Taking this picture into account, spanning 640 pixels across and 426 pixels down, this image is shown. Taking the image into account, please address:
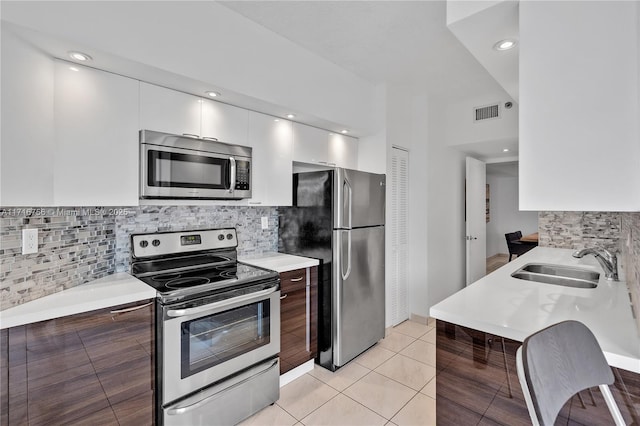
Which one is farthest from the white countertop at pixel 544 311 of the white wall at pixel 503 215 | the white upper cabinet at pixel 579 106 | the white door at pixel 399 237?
the white wall at pixel 503 215

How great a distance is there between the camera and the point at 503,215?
823cm

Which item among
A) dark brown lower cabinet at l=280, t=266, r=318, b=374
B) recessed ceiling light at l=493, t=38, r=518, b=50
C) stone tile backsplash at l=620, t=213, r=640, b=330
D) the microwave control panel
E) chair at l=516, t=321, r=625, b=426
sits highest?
recessed ceiling light at l=493, t=38, r=518, b=50

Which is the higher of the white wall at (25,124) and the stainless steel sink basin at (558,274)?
the white wall at (25,124)

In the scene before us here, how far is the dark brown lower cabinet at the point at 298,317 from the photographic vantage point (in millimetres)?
2314

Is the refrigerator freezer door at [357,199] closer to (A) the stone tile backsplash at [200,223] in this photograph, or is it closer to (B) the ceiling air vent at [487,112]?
(A) the stone tile backsplash at [200,223]

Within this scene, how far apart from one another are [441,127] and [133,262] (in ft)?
12.1

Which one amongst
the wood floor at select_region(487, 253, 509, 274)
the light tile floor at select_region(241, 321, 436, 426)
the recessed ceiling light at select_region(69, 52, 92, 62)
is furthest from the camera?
the wood floor at select_region(487, 253, 509, 274)

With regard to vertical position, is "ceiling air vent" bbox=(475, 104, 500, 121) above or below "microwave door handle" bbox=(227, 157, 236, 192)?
above

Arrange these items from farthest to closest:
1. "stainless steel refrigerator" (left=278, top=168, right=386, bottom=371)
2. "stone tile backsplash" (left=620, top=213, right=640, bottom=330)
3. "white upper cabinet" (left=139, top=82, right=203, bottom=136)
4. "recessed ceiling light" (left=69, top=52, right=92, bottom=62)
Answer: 1. "stainless steel refrigerator" (left=278, top=168, right=386, bottom=371)
2. "white upper cabinet" (left=139, top=82, right=203, bottom=136)
3. "recessed ceiling light" (left=69, top=52, right=92, bottom=62)
4. "stone tile backsplash" (left=620, top=213, right=640, bottom=330)

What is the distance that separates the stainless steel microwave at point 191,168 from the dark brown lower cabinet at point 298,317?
2.55 ft

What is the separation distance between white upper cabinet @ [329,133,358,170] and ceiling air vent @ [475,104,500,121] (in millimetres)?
1617

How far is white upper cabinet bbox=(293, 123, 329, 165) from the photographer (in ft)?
9.06

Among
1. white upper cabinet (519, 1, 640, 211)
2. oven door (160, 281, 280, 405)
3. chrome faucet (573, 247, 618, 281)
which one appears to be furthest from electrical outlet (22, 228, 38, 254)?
chrome faucet (573, 247, 618, 281)

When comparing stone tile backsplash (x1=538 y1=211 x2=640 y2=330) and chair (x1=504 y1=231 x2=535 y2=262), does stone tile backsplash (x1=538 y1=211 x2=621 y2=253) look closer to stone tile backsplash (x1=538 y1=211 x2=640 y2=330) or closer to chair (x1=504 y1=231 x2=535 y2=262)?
stone tile backsplash (x1=538 y1=211 x2=640 y2=330)
